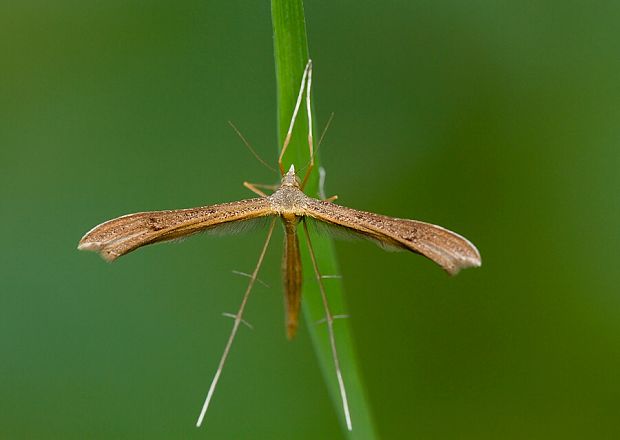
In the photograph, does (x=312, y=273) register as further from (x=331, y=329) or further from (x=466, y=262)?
(x=466, y=262)

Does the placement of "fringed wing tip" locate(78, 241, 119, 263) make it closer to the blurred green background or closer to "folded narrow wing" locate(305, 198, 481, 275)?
"folded narrow wing" locate(305, 198, 481, 275)

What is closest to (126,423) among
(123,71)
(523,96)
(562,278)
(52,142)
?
(52,142)

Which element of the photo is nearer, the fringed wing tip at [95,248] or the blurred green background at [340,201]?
the fringed wing tip at [95,248]

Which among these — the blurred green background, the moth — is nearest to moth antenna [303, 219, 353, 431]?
the moth

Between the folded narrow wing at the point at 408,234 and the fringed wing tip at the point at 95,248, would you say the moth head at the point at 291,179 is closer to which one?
the folded narrow wing at the point at 408,234

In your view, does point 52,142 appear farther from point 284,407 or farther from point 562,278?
point 562,278

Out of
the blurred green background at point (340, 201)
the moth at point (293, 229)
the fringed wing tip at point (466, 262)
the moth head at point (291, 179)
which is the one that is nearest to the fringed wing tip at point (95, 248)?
the moth at point (293, 229)
